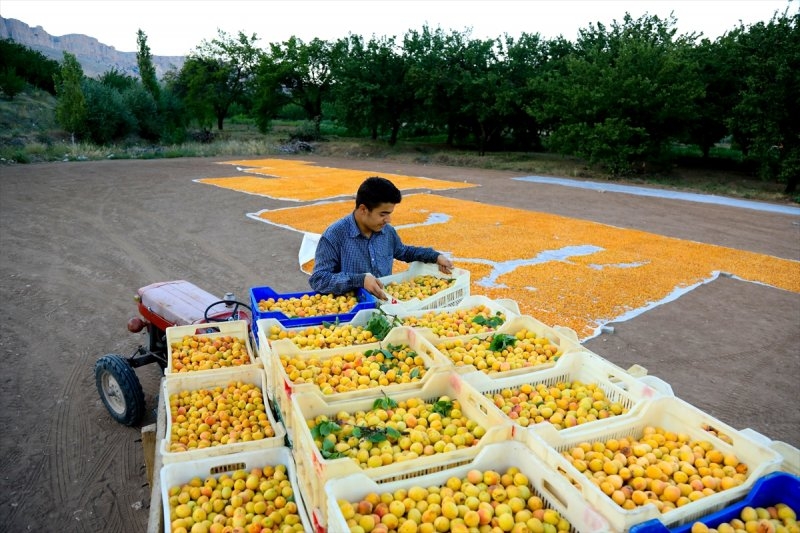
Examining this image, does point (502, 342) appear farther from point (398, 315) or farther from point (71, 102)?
point (71, 102)

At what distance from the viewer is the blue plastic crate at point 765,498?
1.82m

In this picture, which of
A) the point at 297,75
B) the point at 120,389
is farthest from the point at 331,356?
the point at 297,75

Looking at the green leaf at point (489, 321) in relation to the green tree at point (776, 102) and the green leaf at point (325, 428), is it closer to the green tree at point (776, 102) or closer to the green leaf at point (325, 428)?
the green leaf at point (325, 428)

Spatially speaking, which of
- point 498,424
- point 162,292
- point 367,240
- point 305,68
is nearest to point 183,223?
point 162,292

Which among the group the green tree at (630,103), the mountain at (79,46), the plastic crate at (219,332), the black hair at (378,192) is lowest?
the plastic crate at (219,332)

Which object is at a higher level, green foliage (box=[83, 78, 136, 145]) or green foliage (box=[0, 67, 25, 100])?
green foliage (box=[0, 67, 25, 100])

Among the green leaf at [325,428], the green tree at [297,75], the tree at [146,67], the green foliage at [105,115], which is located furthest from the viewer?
the green tree at [297,75]

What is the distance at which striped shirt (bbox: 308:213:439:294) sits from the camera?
3982mm

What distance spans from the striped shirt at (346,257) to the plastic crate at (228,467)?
5.41 feet

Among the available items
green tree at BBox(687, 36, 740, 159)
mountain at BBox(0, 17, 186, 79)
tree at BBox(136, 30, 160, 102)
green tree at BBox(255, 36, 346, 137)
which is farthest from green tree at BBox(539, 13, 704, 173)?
mountain at BBox(0, 17, 186, 79)

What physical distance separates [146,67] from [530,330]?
165ft

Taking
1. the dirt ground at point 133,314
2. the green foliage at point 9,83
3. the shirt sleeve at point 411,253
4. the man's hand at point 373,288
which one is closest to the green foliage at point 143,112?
the green foliage at point 9,83

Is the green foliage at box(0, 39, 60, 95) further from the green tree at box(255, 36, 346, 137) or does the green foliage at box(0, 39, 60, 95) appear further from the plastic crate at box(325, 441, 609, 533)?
the plastic crate at box(325, 441, 609, 533)

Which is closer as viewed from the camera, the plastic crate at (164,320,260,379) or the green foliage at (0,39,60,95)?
the plastic crate at (164,320,260,379)
